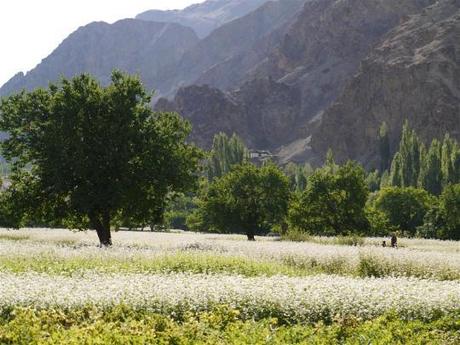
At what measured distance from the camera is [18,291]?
48.0 ft

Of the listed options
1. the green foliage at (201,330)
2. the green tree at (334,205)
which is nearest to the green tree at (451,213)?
the green tree at (334,205)

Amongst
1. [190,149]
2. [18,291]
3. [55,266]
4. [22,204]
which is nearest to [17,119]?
[22,204]

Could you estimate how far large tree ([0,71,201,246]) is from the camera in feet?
105

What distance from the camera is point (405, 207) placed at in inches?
3713

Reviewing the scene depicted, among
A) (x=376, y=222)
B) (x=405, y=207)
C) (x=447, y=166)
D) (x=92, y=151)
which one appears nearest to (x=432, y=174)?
(x=447, y=166)

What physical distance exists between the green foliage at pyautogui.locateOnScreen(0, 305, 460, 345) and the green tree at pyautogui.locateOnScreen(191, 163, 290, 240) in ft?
146

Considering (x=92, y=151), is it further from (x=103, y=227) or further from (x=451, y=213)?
(x=451, y=213)

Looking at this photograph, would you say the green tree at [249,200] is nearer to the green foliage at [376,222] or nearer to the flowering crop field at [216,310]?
the green foliage at [376,222]

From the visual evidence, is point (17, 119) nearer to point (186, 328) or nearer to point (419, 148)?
point (186, 328)

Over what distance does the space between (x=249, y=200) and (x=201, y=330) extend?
4691 centimetres

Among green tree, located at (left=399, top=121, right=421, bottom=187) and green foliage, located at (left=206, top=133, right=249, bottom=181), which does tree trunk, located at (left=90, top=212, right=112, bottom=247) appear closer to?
green tree, located at (left=399, top=121, right=421, bottom=187)

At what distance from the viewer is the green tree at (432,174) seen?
4766 inches

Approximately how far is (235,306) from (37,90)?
24448 millimetres

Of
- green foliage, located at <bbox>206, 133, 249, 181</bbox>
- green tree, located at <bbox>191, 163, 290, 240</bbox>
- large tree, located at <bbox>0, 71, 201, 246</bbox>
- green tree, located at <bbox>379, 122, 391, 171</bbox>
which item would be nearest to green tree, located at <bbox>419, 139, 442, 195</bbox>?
green foliage, located at <bbox>206, 133, 249, 181</bbox>
